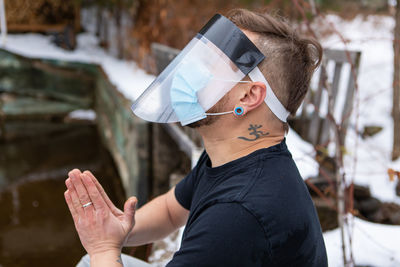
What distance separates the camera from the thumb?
112cm

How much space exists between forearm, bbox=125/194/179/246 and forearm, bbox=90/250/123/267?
401mm

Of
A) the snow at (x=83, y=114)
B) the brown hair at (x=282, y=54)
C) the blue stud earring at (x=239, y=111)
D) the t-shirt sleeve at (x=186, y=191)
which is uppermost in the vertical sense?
the brown hair at (x=282, y=54)

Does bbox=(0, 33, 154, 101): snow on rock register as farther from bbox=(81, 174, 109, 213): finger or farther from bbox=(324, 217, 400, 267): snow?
bbox=(81, 174, 109, 213): finger

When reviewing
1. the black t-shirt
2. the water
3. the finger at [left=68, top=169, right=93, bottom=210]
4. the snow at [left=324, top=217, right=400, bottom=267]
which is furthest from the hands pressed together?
the water

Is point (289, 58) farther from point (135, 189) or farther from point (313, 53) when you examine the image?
point (135, 189)

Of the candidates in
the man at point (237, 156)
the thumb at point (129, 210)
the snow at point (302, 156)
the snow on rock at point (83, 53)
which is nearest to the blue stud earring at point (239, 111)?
the man at point (237, 156)

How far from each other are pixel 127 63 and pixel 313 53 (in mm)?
5963

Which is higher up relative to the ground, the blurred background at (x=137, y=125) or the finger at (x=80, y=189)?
the finger at (x=80, y=189)

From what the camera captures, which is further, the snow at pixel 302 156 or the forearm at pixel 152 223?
the snow at pixel 302 156

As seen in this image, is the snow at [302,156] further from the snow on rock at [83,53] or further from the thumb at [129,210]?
the snow on rock at [83,53]

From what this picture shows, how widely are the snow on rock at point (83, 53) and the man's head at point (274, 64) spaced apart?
4.32m

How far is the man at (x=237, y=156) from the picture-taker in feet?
3.03

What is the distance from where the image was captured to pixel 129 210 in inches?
44.5

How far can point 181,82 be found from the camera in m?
1.19
